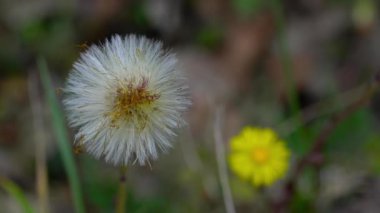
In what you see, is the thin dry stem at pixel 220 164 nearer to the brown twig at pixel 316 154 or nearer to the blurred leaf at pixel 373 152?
the brown twig at pixel 316 154

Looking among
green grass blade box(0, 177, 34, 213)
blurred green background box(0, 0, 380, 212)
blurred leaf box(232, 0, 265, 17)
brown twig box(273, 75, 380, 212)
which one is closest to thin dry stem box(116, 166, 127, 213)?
green grass blade box(0, 177, 34, 213)

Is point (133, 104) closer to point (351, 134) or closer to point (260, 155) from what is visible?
point (260, 155)

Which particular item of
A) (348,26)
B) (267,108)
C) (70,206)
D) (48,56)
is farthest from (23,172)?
(348,26)

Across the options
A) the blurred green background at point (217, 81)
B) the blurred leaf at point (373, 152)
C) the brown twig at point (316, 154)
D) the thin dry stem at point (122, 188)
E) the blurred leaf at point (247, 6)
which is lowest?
the thin dry stem at point (122, 188)

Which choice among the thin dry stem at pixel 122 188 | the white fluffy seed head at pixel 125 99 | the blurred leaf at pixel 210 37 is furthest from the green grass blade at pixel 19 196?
the blurred leaf at pixel 210 37

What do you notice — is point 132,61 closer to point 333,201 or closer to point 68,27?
point 333,201

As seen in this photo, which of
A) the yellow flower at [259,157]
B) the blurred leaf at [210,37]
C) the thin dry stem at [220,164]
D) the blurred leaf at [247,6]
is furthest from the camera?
the blurred leaf at [210,37]

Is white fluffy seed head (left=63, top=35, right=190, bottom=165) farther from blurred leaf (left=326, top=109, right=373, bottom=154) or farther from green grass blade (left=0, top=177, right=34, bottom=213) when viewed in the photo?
blurred leaf (left=326, top=109, right=373, bottom=154)
